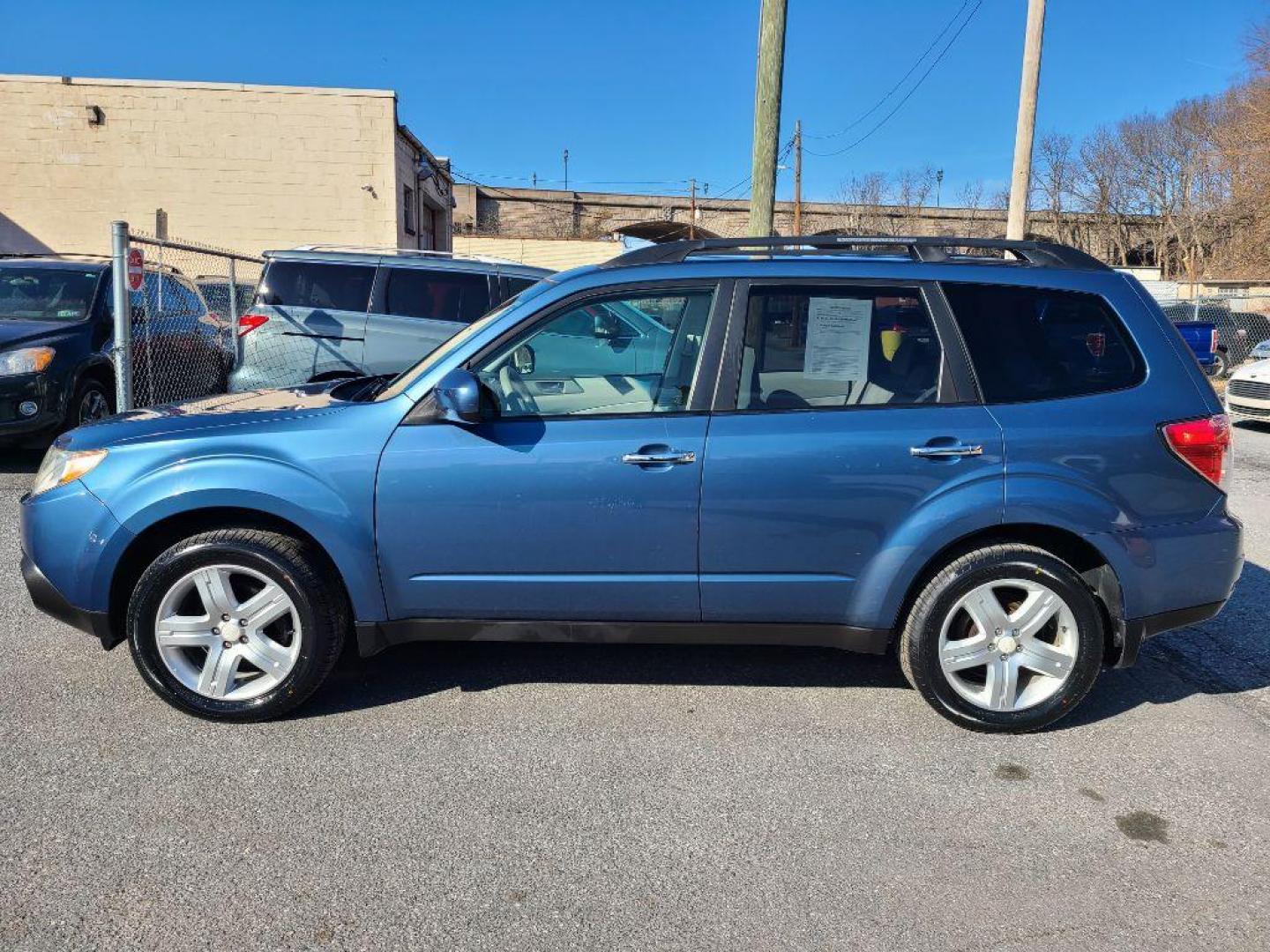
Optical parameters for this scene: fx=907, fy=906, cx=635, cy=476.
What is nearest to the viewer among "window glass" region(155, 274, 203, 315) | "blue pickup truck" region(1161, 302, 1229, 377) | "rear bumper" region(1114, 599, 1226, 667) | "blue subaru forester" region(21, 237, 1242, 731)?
"blue subaru forester" region(21, 237, 1242, 731)

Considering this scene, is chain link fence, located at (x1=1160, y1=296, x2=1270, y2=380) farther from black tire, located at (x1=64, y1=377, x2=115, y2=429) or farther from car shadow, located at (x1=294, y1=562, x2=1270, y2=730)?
black tire, located at (x1=64, y1=377, x2=115, y2=429)

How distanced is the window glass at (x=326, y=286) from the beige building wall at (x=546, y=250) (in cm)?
3015

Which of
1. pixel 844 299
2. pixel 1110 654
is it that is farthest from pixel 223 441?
pixel 1110 654

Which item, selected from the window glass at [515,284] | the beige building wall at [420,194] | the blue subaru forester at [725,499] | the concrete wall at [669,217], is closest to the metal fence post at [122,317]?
the window glass at [515,284]

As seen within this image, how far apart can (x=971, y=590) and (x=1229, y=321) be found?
2382 centimetres

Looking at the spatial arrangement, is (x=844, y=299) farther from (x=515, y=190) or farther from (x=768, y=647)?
(x=515, y=190)

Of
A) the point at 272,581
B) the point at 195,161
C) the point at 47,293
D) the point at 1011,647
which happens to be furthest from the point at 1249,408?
the point at 195,161

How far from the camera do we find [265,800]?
9.82 feet

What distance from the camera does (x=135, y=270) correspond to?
7.54m

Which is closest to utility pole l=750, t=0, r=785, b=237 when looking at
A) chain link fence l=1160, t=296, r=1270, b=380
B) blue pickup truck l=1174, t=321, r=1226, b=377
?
blue pickup truck l=1174, t=321, r=1226, b=377

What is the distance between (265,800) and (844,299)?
277 centimetres

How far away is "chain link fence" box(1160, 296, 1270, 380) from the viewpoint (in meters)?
21.8

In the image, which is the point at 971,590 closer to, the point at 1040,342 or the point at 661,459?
the point at 1040,342

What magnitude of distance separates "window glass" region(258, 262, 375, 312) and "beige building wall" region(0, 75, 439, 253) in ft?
54.9
